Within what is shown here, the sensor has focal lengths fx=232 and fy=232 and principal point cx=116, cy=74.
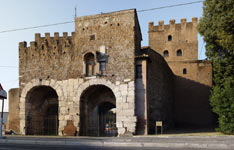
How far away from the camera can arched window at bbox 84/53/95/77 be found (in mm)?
15312

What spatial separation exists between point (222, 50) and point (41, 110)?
13613 mm

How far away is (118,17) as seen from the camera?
14977 mm

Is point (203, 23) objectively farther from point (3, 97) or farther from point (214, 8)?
point (3, 97)

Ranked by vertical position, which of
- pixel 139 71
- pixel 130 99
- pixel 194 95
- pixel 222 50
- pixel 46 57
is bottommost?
pixel 130 99

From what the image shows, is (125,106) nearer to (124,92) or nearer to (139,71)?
(124,92)

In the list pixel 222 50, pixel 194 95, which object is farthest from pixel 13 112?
pixel 194 95

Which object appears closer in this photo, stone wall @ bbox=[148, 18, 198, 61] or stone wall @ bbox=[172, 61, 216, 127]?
stone wall @ bbox=[172, 61, 216, 127]

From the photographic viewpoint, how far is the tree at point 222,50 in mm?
13594

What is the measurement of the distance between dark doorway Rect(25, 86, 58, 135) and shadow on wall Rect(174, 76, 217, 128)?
13.1 metres

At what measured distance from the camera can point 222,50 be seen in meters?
15.4

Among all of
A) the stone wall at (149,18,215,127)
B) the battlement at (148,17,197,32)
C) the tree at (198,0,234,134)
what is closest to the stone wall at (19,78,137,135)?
the tree at (198,0,234,134)

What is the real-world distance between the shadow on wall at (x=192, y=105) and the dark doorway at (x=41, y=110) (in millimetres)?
13114

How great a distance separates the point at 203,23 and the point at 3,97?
43.9ft

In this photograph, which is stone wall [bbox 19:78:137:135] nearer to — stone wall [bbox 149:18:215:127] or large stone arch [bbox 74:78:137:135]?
large stone arch [bbox 74:78:137:135]
